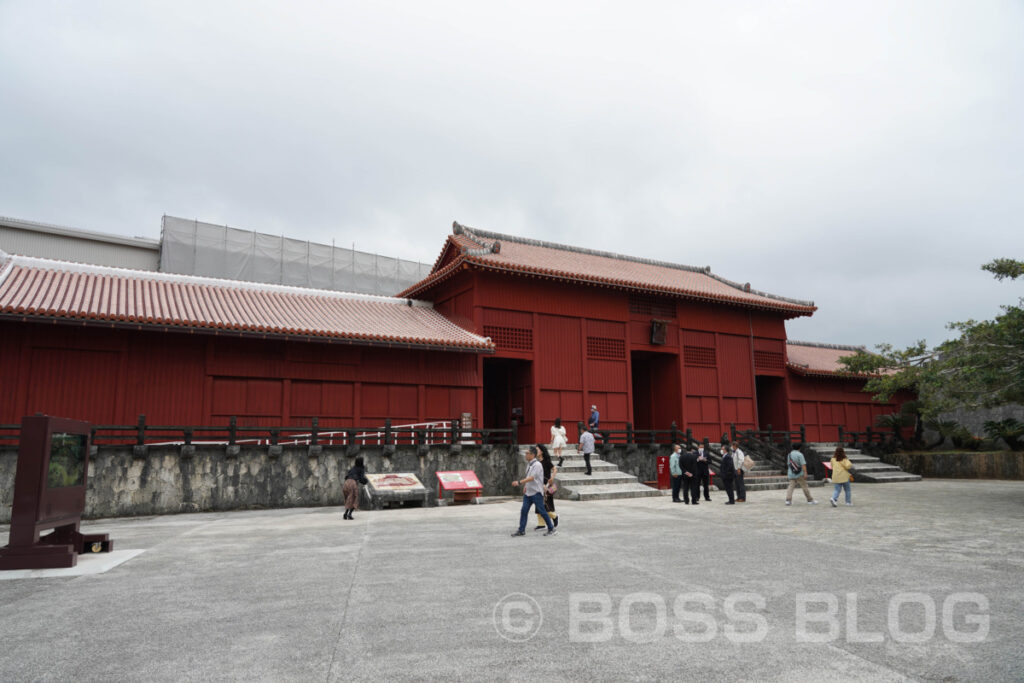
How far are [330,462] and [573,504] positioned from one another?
21.7 feet

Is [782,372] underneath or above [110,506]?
above

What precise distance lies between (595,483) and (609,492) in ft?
2.81

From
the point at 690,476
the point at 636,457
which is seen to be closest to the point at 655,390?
the point at 636,457

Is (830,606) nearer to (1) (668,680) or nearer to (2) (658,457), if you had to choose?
(1) (668,680)

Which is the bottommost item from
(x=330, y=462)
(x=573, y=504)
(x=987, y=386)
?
(x=573, y=504)

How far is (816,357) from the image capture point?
31875 mm

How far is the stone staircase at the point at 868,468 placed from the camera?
22.8 meters

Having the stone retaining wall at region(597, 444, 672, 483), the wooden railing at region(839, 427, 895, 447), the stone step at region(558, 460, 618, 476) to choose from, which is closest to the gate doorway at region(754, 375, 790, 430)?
the wooden railing at region(839, 427, 895, 447)

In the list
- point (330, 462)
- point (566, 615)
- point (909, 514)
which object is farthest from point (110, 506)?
point (909, 514)

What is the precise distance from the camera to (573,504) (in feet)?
49.9

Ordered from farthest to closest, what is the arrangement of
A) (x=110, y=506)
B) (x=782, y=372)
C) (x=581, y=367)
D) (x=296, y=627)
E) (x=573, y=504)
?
(x=782, y=372), (x=581, y=367), (x=573, y=504), (x=110, y=506), (x=296, y=627)

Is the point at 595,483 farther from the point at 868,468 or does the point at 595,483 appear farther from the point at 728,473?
the point at 868,468

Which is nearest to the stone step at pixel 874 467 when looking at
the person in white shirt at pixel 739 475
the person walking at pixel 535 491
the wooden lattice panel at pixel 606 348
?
the wooden lattice panel at pixel 606 348

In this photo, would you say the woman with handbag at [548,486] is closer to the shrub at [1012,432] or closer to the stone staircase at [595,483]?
the stone staircase at [595,483]
